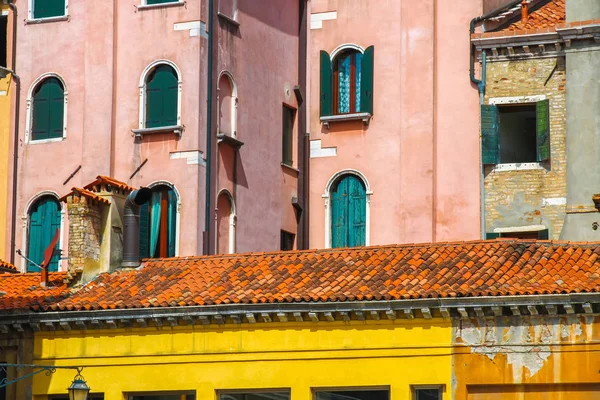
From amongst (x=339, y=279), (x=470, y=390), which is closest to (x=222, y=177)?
(x=339, y=279)

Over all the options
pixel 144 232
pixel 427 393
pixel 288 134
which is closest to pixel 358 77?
pixel 288 134

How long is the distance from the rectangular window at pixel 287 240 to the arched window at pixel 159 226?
402 cm

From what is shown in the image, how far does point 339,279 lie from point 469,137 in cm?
968

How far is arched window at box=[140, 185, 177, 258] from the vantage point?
42.2 m

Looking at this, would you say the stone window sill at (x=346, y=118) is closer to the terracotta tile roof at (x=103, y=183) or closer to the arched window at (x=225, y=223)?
the arched window at (x=225, y=223)

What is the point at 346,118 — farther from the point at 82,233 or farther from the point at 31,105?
the point at 82,233

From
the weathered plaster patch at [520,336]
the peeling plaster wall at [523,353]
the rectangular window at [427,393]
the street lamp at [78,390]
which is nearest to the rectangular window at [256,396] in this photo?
the rectangular window at [427,393]

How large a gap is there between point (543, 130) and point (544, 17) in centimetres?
294

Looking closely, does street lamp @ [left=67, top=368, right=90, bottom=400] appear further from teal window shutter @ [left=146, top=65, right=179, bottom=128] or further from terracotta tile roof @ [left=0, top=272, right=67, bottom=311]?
teal window shutter @ [left=146, top=65, right=179, bottom=128]

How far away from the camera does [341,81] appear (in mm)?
44719

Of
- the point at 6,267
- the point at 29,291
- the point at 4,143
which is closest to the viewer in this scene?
the point at 29,291

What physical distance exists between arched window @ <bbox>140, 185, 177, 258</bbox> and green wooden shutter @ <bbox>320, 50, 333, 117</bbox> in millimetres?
4650

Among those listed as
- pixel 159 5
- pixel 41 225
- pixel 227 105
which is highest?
pixel 159 5

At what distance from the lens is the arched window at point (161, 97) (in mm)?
42969
